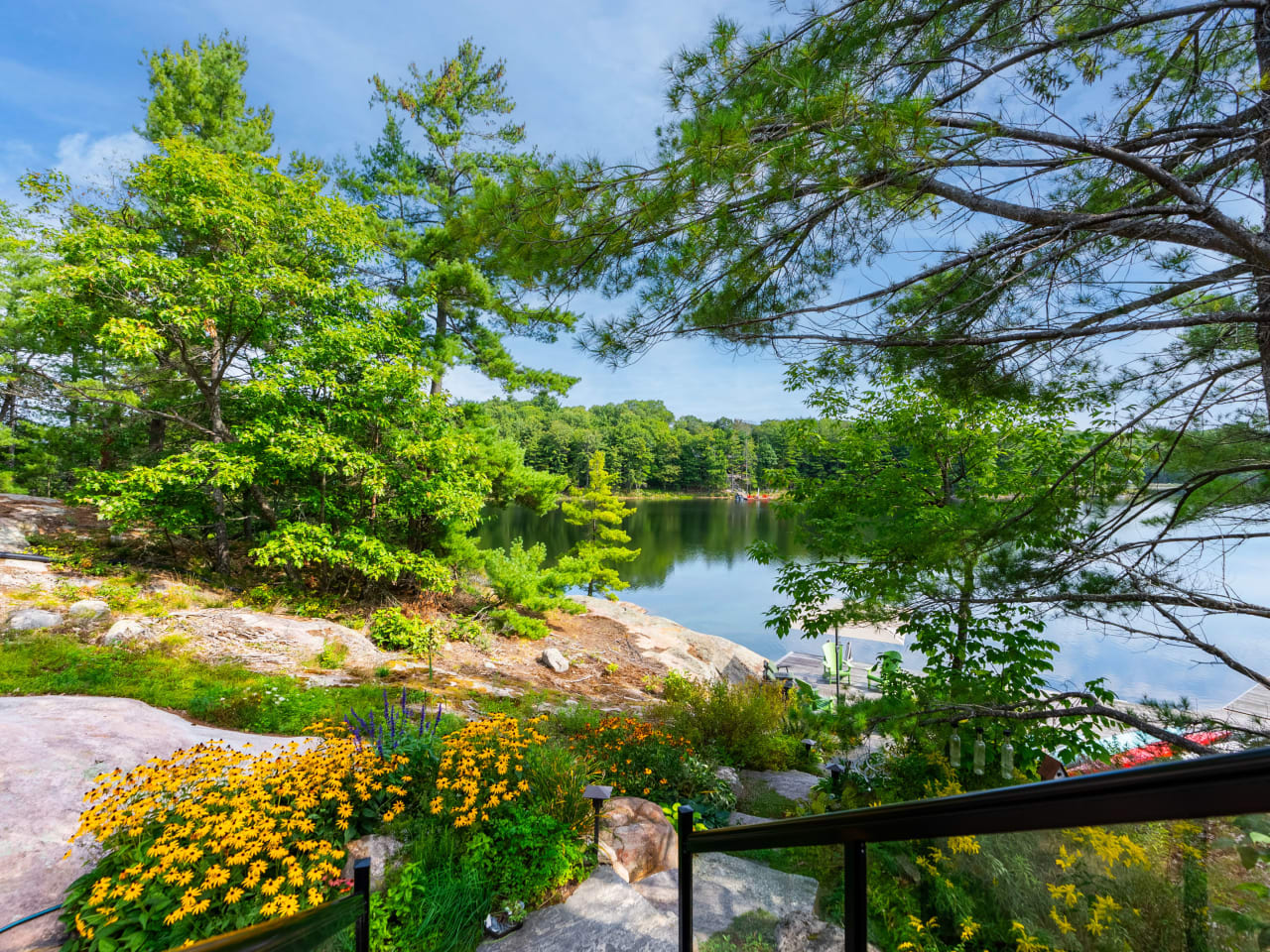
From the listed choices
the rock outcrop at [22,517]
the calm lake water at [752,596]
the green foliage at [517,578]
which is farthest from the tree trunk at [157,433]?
the calm lake water at [752,596]

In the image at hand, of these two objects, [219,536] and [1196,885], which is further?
[219,536]

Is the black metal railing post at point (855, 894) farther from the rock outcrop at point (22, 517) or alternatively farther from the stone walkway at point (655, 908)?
the rock outcrop at point (22, 517)

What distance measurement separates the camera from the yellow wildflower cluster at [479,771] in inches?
109

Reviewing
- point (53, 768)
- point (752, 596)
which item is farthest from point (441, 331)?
point (752, 596)

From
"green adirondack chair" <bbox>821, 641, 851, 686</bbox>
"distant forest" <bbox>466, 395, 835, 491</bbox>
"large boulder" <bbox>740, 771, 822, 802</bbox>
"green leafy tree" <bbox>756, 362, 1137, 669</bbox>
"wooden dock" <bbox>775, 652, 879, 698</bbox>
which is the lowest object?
"wooden dock" <bbox>775, 652, 879, 698</bbox>

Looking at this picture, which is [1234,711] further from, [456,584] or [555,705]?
[456,584]

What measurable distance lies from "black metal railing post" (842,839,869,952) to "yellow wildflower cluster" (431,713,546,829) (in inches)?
80.9

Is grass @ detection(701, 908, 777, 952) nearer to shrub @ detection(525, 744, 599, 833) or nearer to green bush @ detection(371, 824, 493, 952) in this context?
green bush @ detection(371, 824, 493, 952)

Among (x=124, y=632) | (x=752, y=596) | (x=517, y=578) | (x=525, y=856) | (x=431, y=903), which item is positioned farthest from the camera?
(x=752, y=596)

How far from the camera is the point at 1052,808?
66cm

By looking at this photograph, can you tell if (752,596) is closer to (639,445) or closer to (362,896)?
(362,896)

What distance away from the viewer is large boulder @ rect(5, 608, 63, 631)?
17.9 feet

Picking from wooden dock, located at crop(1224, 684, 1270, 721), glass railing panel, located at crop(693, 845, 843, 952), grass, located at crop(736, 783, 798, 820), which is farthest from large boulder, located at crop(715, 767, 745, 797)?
wooden dock, located at crop(1224, 684, 1270, 721)

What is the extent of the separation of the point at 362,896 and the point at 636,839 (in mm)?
2108
